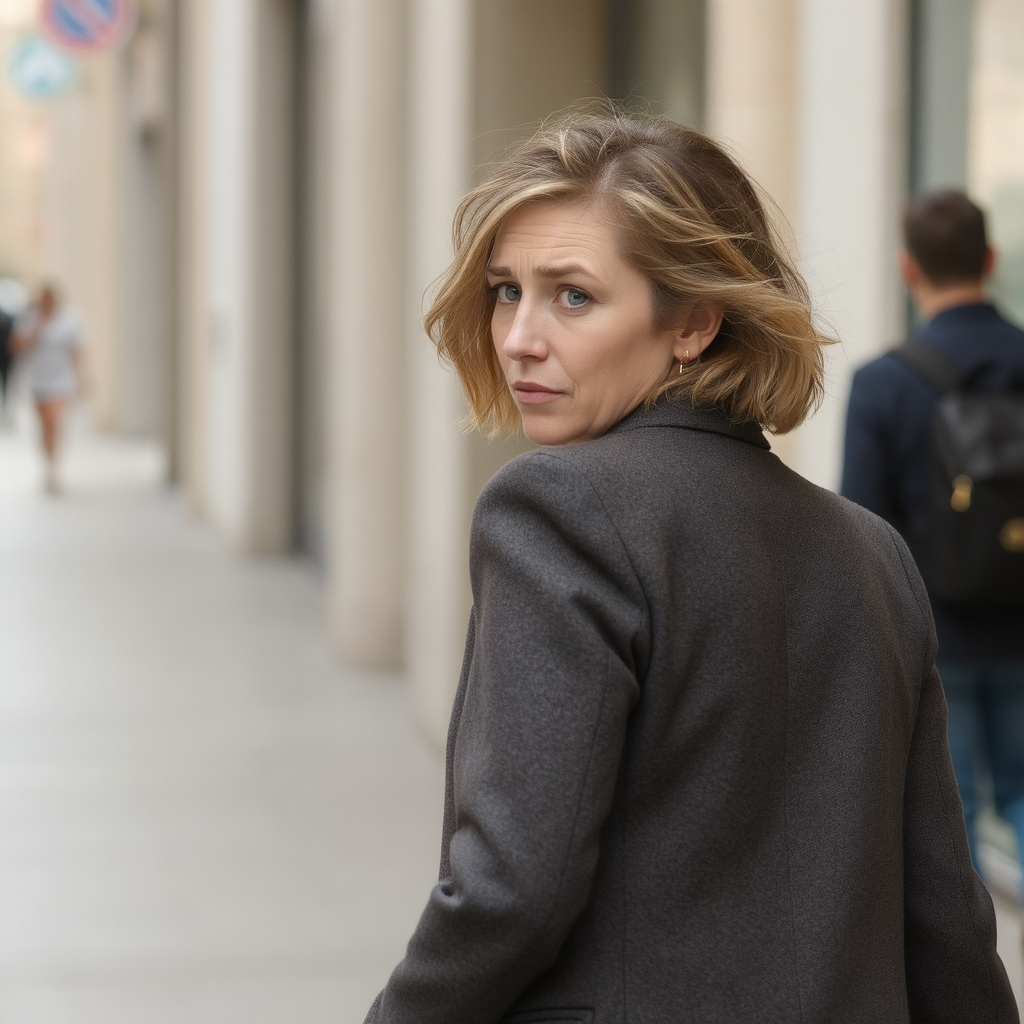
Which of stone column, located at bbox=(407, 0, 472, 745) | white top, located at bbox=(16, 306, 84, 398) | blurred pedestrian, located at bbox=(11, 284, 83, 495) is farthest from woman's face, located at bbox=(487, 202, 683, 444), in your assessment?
white top, located at bbox=(16, 306, 84, 398)

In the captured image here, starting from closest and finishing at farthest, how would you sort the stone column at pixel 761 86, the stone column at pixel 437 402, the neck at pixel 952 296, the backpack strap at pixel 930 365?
the backpack strap at pixel 930 365
the neck at pixel 952 296
the stone column at pixel 761 86
the stone column at pixel 437 402

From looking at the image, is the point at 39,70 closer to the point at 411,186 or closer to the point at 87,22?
the point at 87,22

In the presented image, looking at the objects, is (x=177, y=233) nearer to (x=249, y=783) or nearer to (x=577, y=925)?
(x=249, y=783)

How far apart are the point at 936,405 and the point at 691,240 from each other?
231 cm

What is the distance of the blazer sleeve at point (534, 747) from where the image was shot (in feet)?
4.73

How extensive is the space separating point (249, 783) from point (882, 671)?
4889mm

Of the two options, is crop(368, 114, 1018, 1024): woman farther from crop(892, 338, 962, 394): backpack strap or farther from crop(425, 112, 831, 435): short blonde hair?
crop(892, 338, 962, 394): backpack strap

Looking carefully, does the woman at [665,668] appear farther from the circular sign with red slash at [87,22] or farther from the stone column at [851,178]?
the circular sign with red slash at [87,22]

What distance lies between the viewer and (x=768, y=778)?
1.57 metres

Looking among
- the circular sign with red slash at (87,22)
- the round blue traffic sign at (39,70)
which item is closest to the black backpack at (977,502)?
the circular sign with red slash at (87,22)

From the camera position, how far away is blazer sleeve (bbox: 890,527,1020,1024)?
1.75m

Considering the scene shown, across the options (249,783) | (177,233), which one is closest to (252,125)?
(177,233)

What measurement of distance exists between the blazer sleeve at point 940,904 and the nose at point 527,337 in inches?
18.3

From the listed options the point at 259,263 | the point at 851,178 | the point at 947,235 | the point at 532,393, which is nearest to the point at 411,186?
the point at 851,178
